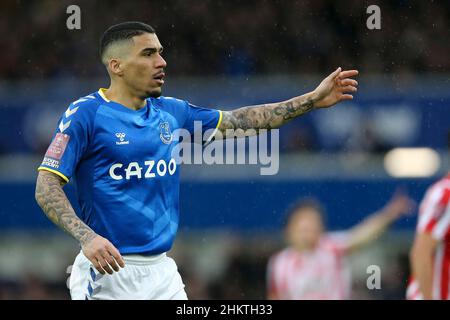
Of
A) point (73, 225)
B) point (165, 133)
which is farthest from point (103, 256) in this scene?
point (165, 133)

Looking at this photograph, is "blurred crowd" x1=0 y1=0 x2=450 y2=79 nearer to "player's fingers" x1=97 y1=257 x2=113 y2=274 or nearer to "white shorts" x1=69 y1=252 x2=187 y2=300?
"white shorts" x1=69 y1=252 x2=187 y2=300

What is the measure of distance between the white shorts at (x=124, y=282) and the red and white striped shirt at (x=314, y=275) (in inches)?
152

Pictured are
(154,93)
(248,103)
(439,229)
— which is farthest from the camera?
(248,103)

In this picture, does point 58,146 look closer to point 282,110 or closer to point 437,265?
point 282,110

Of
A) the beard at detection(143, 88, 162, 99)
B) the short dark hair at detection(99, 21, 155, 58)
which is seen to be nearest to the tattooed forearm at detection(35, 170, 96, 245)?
the beard at detection(143, 88, 162, 99)

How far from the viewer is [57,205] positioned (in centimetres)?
605

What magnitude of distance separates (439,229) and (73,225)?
208 cm

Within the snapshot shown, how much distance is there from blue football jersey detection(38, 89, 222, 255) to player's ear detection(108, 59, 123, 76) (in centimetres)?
19

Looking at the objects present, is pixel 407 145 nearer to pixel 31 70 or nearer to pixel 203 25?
pixel 203 25

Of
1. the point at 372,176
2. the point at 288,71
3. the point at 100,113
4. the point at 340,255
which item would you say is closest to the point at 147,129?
the point at 100,113

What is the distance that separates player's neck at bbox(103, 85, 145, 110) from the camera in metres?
6.51

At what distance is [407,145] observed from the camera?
13.6 metres

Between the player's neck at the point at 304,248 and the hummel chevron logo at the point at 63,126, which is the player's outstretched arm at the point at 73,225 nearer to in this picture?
the hummel chevron logo at the point at 63,126

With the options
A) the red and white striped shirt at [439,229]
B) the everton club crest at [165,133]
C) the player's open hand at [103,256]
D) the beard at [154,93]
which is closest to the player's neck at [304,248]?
the red and white striped shirt at [439,229]
